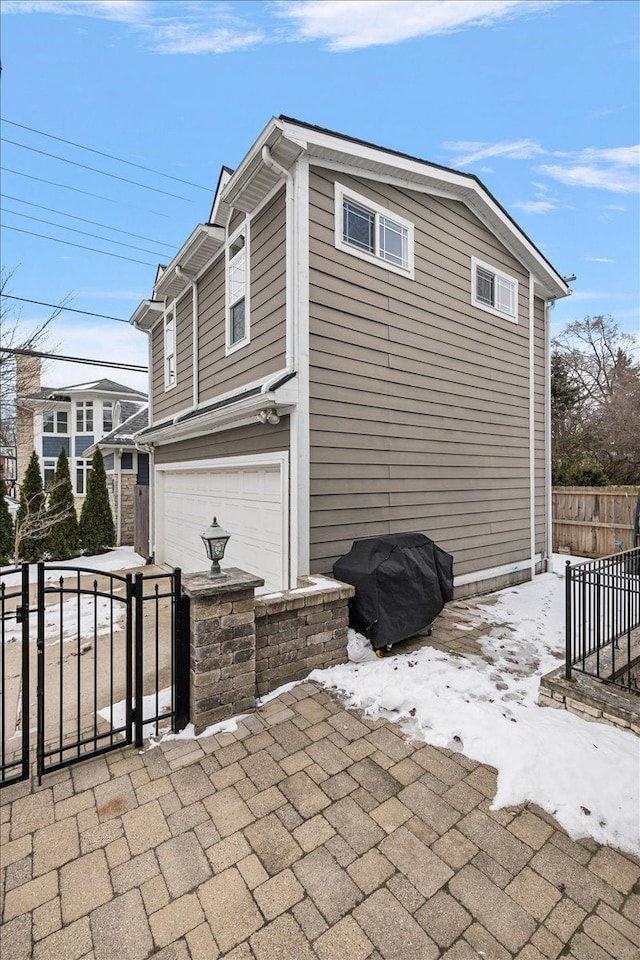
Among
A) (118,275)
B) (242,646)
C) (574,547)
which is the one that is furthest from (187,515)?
(118,275)

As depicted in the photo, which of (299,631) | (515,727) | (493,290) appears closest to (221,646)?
(299,631)

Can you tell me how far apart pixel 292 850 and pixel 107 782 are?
1.31 metres

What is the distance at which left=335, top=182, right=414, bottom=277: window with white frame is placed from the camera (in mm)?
5367

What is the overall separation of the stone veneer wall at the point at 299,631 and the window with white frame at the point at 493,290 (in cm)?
575

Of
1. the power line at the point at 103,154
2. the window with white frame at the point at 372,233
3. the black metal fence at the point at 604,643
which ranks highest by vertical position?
the power line at the point at 103,154

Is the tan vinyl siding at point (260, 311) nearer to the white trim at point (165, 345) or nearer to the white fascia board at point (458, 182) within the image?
the white fascia board at point (458, 182)

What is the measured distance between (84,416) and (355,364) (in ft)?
77.5

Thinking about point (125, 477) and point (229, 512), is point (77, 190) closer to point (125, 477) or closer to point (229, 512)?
point (125, 477)

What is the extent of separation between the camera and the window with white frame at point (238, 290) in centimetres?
611

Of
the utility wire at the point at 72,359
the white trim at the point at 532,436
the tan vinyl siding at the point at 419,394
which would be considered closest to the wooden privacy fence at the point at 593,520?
the white trim at the point at 532,436

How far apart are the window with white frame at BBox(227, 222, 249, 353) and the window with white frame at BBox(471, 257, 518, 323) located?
3.80 m

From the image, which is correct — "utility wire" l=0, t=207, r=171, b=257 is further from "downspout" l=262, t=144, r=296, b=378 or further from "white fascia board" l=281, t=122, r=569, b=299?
"white fascia board" l=281, t=122, r=569, b=299

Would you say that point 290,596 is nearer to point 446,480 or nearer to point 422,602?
point 422,602

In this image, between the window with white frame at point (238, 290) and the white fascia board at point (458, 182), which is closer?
the white fascia board at point (458, 182)
